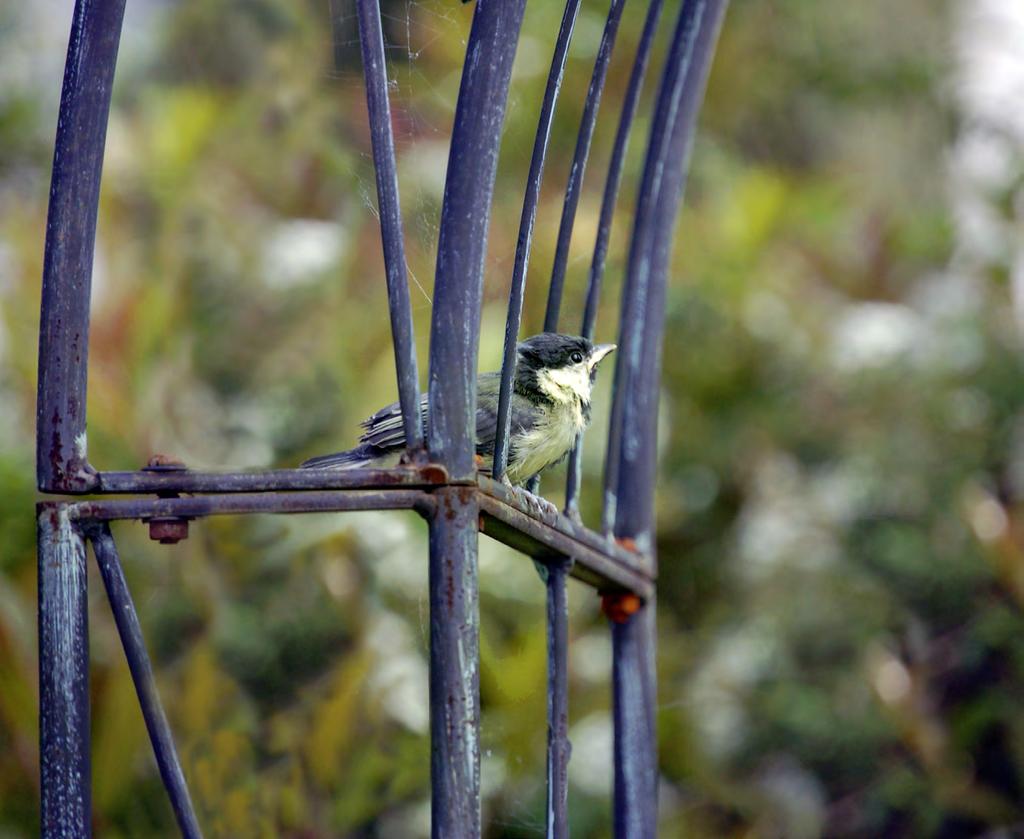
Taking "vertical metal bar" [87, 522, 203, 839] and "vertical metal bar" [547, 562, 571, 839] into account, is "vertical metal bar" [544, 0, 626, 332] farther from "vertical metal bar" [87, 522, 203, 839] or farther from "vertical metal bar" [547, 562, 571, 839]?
"vertical metal bar" [87, 522, 203, 839]

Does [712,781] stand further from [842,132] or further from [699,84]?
[842,132]

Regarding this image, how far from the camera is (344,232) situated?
4598mm

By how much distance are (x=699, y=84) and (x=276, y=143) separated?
2.76 meters

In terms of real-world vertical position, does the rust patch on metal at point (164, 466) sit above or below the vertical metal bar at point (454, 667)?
above

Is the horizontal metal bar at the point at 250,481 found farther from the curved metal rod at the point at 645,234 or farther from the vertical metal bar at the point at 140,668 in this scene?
the curved metal rod at the point at 645,234

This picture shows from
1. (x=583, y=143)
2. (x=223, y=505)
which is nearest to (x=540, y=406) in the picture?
(x=583, y=143)

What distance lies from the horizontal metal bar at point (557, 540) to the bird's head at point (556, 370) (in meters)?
0.38

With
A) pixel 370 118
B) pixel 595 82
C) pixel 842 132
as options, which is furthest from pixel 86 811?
pixel 842 132

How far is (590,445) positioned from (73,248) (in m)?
3.52

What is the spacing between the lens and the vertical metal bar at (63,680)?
1.22 metres

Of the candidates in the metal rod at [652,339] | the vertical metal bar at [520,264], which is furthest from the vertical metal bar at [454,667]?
the metal rod at [652,339]

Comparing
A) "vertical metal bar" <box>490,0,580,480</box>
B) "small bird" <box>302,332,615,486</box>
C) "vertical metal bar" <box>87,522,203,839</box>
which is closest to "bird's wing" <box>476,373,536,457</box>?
"small bird" <box>302,332,615,486</box>

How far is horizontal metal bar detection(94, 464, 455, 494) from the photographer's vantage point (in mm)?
1242

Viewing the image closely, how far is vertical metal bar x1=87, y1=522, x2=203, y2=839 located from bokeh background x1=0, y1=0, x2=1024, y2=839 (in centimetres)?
162
